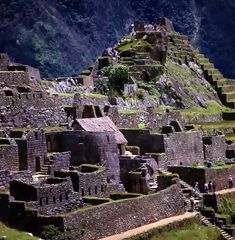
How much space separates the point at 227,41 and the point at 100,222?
123 metres

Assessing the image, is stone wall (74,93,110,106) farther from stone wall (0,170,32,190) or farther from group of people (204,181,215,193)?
stone wall (0,170,32,190)

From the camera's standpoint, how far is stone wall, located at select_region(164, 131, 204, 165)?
54.1 metres

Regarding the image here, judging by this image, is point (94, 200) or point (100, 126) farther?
point (100, 126)

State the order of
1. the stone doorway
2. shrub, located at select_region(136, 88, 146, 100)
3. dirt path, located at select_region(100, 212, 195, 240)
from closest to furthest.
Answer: dirt path, located at select_region(100, 212, 195, 240) < the stone doorway < shrub, located at select_region(136, 88, 146, 100)

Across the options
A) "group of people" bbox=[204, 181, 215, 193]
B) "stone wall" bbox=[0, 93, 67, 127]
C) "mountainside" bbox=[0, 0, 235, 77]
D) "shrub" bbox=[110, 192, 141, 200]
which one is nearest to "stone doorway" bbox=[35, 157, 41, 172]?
"shrub" bbox=[110, 192, 141, 200]

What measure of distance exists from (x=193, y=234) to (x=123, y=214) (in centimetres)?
458

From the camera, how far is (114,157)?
4678 centimetres

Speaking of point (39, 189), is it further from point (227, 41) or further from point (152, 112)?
point (227, 41)

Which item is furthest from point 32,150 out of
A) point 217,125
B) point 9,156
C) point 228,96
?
point 228,96

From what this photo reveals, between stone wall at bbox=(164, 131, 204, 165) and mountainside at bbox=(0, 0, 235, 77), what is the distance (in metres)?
67.3

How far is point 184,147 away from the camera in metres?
56.3

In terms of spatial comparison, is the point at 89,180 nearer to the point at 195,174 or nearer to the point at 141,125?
the point at 195,174

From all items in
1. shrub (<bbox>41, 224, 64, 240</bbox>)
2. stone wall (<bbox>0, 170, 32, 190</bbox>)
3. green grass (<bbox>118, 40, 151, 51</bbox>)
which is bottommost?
shrub (<bbox>41, 224, 64, 240</bbox>)

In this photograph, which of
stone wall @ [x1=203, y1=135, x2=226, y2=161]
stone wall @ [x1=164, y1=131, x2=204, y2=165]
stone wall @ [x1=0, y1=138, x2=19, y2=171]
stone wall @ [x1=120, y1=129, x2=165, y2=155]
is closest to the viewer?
stone wall @ [x1=0, y1=138, x2=19, y2=171]
